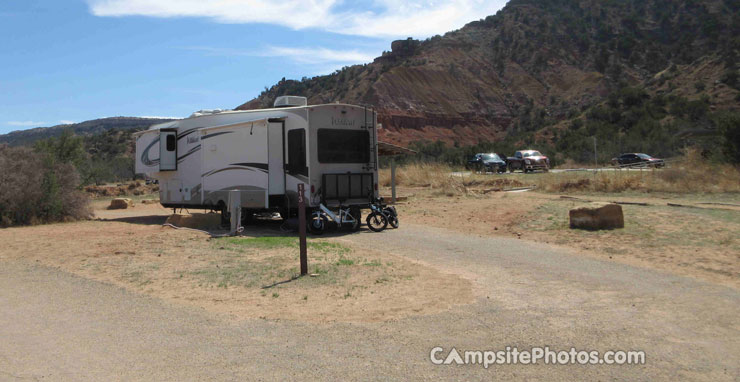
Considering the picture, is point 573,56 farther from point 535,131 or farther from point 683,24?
point 535,131

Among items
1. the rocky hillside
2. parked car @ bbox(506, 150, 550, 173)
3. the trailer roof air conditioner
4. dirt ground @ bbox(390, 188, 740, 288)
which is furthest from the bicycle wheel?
the rocky hillside

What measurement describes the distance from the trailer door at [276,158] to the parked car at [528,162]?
25513mm

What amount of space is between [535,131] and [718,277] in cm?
6484

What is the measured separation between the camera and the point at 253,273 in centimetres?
834

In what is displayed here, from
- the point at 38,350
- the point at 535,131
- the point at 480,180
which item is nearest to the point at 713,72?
the point at 535,131

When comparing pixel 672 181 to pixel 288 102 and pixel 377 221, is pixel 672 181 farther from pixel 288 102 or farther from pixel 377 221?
pixel 288 102

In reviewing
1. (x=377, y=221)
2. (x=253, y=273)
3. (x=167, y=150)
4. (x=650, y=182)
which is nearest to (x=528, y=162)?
(x=650, y=182)

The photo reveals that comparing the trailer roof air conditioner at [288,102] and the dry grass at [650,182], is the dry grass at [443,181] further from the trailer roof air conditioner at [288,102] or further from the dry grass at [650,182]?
the trailer roof air conditioner at [288,102]

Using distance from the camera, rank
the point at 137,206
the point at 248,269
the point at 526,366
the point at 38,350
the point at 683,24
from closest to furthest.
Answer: the point at 526,366 < the point at 38,350 < the point at 248,269 < the point at 137,206 < the point at 683,24

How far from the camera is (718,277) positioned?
26.0 ft

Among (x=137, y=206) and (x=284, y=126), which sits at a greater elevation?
(x=284, y=126)

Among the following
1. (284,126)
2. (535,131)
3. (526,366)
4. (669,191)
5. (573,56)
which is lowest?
(526,366)

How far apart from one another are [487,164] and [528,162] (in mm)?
2541

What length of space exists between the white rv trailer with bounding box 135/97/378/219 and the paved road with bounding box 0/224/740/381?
249 inches
